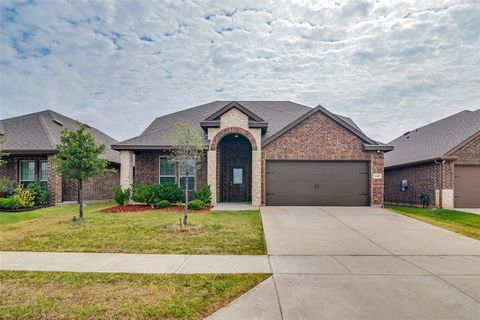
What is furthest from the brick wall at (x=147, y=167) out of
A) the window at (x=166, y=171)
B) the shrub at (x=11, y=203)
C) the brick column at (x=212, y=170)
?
the shrub at (x=11, y=203)

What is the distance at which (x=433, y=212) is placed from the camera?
14.1 metres

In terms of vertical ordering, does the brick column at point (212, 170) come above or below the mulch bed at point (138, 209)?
above

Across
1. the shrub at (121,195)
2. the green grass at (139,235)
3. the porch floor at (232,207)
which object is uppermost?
the shrub at (121,195)

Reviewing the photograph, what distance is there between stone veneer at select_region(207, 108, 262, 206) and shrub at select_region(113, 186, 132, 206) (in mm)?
4438

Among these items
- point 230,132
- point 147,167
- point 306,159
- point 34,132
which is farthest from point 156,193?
point 34,132

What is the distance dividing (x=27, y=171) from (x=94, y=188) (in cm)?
379

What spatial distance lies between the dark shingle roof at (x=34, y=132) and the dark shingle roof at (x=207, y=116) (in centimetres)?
332

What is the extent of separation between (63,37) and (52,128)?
8298 mm

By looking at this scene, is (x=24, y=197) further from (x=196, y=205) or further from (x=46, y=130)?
(x=196, y=205)

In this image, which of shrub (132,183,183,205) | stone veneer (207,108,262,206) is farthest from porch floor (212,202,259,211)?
shrub (132,183,183,205)

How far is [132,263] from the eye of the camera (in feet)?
18.9

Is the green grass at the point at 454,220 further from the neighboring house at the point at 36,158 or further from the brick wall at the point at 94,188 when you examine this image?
the neighboring house at the point at 36,158

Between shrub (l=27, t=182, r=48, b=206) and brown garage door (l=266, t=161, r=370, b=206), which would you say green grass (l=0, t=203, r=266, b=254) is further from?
shrub (l=27, t=182, r=48, b=206)

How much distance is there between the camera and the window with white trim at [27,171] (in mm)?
16719
